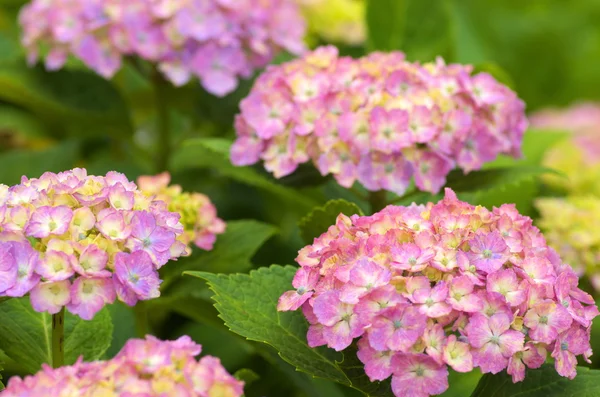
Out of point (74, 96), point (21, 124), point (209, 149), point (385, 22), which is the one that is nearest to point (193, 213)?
point (209, 149)

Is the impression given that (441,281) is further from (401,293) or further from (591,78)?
(591,78)

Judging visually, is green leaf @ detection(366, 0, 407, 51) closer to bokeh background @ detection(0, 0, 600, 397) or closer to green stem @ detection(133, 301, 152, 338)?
bokeh background @ detection(0, 0, 600, 397)

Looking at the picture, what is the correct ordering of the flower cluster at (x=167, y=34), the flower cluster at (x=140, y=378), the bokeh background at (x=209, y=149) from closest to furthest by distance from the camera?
1. the flower cluster at (x=140, y=378)
2. the bokeh background at (x=209, y=149)
3. the flower cluster at (x=167, y=34)

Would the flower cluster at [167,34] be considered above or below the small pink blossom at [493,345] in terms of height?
above

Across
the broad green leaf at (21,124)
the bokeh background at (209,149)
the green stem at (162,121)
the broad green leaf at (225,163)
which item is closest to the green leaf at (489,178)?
the bokeh background at (209,149)

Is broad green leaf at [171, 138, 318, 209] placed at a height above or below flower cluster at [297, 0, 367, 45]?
below

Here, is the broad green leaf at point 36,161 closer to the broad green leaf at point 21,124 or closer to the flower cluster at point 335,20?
the broad green leaf at point 21,124

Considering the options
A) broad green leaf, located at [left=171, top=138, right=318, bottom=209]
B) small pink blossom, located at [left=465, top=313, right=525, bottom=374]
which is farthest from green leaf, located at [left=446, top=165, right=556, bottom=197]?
small pink blossom, located at [left=465, top=313, right=525, bottom=374]
